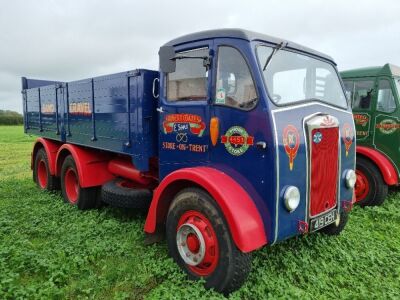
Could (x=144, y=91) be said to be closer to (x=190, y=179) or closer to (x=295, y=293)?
(x=190, y=179)

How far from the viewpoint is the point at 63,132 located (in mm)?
6344

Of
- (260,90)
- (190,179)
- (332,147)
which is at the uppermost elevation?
(260,90)

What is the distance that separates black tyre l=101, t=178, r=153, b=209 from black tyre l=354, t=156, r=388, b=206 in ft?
13.3

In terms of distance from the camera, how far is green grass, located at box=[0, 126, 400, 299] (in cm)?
338

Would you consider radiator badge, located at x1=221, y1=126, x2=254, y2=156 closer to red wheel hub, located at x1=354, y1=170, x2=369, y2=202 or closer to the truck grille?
the truck grille

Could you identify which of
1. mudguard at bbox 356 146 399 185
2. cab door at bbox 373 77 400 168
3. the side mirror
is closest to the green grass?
mudguard at bbox 356 146 399 185

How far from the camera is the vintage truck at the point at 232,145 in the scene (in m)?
3.19

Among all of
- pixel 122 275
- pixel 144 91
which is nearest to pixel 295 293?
pixel 122 275

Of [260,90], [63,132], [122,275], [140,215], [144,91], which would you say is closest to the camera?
[260,90]

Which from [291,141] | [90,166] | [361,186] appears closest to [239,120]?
[291,141]

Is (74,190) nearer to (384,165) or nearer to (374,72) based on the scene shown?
(384,165)

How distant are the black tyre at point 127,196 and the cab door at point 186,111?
542mm

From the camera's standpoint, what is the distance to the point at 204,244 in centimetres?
338

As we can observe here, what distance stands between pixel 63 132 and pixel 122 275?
3.52 m
